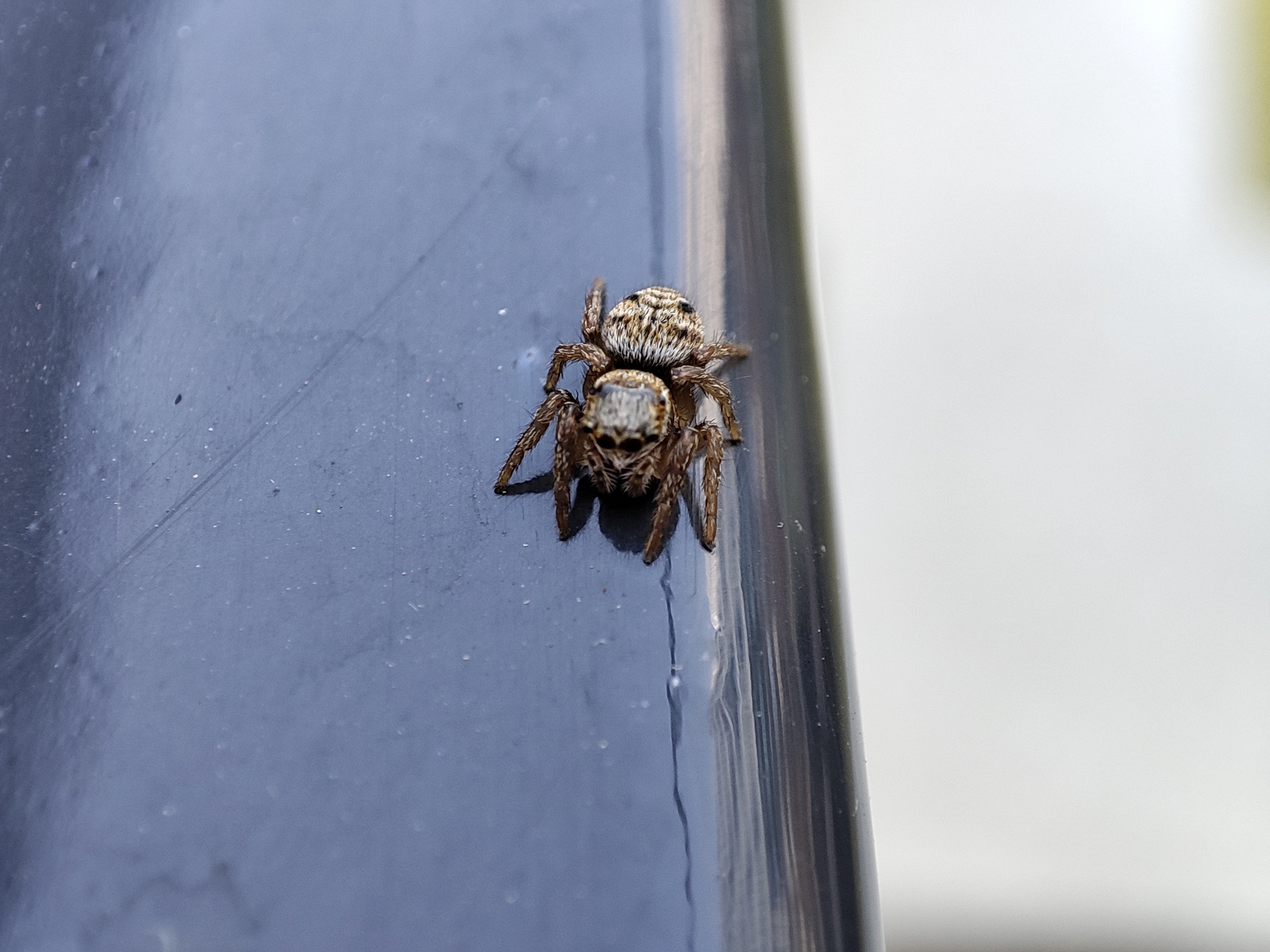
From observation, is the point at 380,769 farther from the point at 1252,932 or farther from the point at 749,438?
the point at 1252,932

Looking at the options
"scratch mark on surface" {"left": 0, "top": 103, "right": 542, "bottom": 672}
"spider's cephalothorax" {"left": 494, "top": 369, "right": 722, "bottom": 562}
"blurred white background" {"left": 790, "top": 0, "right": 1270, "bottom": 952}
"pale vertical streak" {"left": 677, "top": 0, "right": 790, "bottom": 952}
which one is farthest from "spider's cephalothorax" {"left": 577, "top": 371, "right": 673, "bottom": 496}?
"blurred white background" {"left": 790, "top": 0, "right": 1270, "bottom": 952}

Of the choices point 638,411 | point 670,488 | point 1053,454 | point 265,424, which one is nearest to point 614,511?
point 670,488

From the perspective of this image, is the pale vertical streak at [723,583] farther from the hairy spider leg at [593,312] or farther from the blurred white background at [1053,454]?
the blurred white background at [1053,454]

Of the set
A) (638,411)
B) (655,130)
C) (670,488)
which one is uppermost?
(655,130)

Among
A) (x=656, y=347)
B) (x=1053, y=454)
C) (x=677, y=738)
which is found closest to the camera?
(x=677, y=738)

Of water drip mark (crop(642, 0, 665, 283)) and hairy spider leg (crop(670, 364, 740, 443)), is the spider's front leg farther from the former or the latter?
water drip mark (crop(642, 0, 665, 283))

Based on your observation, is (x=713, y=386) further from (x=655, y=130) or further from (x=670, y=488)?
(x=655, y=130)

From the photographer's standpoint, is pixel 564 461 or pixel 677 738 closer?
pixel 677 738
